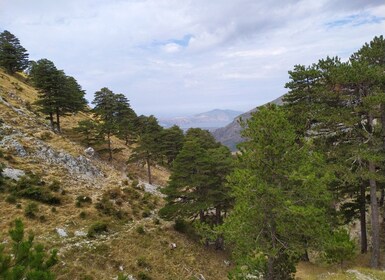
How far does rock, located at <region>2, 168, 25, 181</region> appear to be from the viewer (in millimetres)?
30936

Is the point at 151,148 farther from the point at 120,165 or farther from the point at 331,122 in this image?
the point at 331,122

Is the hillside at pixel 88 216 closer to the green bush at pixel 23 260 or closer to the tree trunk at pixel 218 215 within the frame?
the tree trunk at pixel 218 215

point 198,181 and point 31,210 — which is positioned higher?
point 198,181

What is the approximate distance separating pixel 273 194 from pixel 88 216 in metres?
20.9

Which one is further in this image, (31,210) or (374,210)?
(31,210)

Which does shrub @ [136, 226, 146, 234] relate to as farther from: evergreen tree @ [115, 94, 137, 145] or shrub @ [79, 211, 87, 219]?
evergreen tree @ [115, 94, 137, 145]

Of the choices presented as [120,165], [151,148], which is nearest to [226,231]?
[151,148]

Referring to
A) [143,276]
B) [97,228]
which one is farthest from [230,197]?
[97,228]

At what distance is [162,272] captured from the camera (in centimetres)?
2658

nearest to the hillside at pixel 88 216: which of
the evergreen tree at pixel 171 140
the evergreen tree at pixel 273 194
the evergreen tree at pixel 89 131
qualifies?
the evergreen tree at pixel 89 131

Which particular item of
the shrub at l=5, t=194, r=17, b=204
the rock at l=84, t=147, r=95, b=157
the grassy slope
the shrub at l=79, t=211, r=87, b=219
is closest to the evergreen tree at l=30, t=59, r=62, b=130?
the grassy slope

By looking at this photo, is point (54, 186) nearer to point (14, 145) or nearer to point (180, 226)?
point (14, 145)

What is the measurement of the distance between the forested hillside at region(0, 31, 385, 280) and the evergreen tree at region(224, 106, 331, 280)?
0.06 meters

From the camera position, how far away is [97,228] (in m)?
27.7
